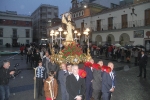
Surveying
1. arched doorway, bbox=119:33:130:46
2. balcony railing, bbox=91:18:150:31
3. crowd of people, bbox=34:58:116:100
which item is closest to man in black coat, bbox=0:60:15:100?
crowd of people, bbox=34:58:116:100

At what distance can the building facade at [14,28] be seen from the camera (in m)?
52.3

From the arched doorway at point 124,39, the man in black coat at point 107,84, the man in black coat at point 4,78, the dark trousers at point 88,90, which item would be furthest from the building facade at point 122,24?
the man in black coat at point 4,78

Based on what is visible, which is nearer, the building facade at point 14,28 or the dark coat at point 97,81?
the dark coat at point 97,81

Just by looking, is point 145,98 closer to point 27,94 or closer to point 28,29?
point 27,94

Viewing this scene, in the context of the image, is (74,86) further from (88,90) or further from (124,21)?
(124,21)

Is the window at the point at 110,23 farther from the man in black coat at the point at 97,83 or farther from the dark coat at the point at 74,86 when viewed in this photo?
the dark coat at the point at 74,86

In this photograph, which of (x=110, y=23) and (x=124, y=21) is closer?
(x=124, y=21)

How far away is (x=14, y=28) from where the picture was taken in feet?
179

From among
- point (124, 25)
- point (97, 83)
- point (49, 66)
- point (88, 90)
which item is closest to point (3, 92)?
point (88, 90)

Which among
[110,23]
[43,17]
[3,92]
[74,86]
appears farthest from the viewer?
[43,17]

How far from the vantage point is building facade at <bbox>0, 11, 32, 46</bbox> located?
5235 cm

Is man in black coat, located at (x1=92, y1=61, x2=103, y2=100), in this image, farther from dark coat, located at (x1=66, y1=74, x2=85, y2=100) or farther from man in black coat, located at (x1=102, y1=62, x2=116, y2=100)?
dark coat, located at (x1=66, y1=74, x2=85, y2=100)

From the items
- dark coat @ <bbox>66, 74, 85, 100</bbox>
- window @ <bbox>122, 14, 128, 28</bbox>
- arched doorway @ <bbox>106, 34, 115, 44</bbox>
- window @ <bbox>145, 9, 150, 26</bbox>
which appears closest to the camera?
dark coat @ <bbox>66, 74, 85, 100</bbox>

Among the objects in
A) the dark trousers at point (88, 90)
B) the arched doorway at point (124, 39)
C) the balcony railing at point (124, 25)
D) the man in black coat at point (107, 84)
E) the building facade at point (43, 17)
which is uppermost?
the building facade at point (43, 17)
